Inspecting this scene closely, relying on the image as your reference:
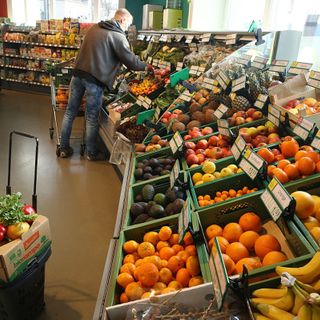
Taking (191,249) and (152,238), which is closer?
(191,249)

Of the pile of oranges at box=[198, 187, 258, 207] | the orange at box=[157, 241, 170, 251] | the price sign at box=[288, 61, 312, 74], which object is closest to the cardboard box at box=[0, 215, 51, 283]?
the orange at box=[157, 241, 170, 251]

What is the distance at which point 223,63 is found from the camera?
345 centimetres

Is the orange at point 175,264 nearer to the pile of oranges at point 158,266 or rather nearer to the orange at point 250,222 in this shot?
the pile of oranges at point 158,266

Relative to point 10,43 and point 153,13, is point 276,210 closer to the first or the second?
point 153,13

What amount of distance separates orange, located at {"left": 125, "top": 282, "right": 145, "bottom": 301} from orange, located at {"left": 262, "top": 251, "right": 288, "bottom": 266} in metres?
0.52

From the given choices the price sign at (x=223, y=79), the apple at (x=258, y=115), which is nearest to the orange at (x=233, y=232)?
the apple at (x=258, y=115)

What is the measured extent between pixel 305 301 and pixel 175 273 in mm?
761

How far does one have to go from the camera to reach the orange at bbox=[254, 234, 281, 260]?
1378mm

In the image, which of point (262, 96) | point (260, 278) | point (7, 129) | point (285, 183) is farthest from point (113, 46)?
point (260, 278)

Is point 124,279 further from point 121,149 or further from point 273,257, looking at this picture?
point 121,149

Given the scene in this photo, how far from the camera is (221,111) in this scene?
9.45 feet

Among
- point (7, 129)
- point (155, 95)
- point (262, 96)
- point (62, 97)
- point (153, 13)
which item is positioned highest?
point (153, 13)

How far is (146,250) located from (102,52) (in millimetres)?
3458

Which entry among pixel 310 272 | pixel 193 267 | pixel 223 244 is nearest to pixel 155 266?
pixel 193 267
